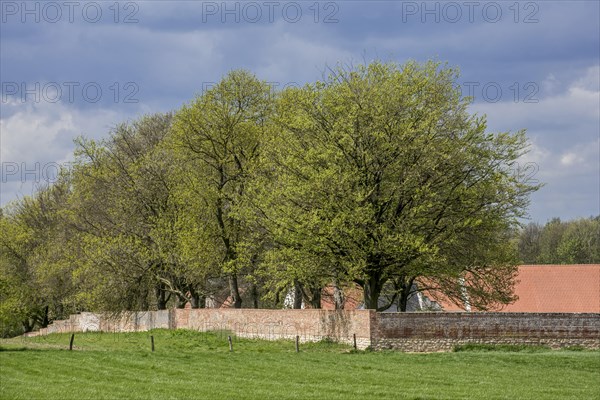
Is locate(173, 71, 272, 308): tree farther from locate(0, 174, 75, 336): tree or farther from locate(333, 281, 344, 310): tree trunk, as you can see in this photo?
locate(0, 174, 75, 336): tree

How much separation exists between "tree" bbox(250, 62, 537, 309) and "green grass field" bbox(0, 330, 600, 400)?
429 cm

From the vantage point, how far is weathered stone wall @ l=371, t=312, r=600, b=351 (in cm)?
3416

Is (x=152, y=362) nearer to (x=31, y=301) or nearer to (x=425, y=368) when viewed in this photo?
(x=425, y=368)

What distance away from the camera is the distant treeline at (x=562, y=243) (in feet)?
309

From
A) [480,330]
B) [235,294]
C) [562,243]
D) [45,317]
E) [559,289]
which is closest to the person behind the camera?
[480,330]

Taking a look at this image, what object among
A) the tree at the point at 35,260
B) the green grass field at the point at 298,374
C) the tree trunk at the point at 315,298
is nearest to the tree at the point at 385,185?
the green grass field at the point at 298,374

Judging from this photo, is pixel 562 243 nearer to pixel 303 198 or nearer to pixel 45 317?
pixel 45 317

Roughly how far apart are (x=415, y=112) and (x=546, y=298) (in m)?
24.8

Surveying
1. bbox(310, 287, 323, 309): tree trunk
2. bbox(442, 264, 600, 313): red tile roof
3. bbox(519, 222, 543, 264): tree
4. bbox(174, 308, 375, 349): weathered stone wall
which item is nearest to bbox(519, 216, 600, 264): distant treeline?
bbox(519, 222, 543, 264): tree

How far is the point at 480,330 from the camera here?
34844mm

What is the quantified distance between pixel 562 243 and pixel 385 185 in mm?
64803

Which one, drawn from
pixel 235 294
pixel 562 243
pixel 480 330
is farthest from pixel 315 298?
pixel 562 243

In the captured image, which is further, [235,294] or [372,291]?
[235,294]

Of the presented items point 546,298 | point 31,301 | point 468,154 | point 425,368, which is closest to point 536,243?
point 546,298
